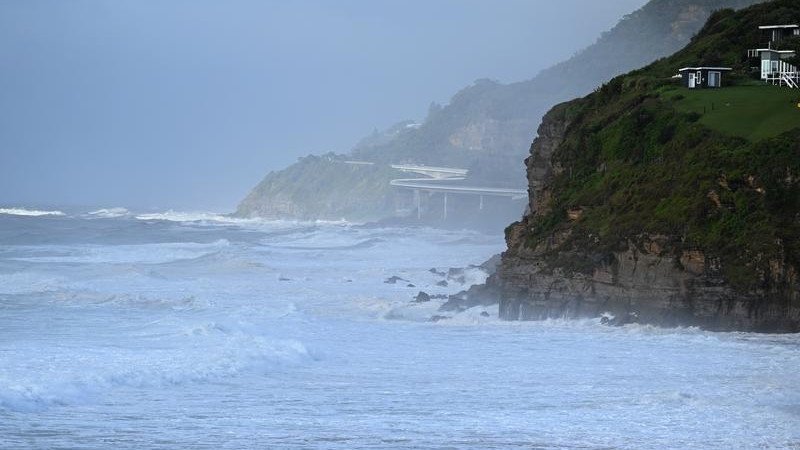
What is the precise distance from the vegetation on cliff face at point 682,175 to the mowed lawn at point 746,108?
4 cm

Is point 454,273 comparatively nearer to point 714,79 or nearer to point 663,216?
point 714,79

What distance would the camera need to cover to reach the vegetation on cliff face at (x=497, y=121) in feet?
493

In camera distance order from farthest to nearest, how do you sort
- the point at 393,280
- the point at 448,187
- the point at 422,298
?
the point at 448,187
the point at 393,280
the point at 422,298

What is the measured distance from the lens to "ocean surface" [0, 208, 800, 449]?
20734mm

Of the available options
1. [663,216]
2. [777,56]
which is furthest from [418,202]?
[663,216]

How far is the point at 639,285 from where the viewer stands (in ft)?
115

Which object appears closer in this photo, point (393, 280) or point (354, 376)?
point (354, 376)

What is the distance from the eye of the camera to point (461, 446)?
19.9 meters

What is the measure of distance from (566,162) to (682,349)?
1388cm

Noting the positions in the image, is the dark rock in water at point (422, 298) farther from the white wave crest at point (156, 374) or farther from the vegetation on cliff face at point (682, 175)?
the white wave crest at point (156, 374)

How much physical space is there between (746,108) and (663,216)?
6.84 metres

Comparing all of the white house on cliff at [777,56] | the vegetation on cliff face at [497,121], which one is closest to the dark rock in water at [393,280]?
the white house on cliff at [777,56]

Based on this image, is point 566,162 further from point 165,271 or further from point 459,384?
point 165,271

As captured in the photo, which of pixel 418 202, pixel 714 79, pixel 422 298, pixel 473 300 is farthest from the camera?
A: pixel 418 202
